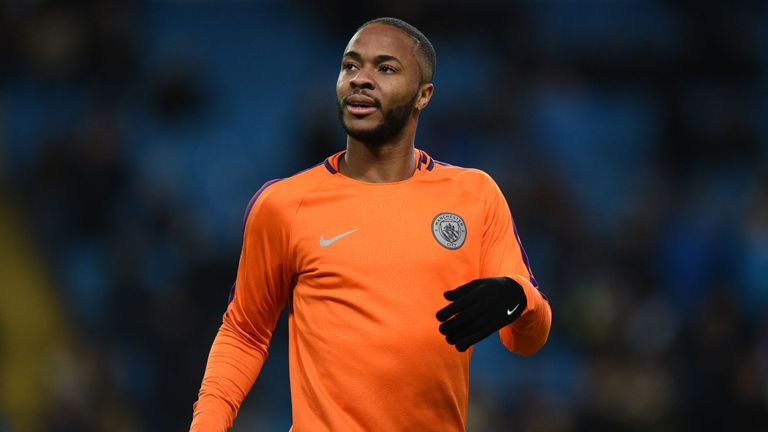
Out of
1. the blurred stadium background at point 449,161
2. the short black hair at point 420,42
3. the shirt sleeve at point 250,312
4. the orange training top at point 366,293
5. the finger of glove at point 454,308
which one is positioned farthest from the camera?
the blurred stadium background at point 449,161

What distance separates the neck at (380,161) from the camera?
396 cm

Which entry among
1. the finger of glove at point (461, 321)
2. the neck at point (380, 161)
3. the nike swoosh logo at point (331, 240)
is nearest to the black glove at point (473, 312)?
the finger of glove at point (461, 321)

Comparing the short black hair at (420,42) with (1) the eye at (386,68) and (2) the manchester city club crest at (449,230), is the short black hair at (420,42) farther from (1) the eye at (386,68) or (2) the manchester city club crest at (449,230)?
(2) the manchester city club crest at (449,230)

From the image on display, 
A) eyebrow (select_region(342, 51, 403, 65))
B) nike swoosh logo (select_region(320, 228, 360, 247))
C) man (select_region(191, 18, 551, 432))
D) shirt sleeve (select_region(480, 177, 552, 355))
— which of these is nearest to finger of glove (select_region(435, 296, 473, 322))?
man (select_region(191, 18, 551, 432))

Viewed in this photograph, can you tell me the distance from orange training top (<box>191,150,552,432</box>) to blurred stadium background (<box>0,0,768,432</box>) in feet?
14.2

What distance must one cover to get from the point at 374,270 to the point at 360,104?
0.55 m

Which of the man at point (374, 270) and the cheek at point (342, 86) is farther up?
the cheek at point (342, 86)

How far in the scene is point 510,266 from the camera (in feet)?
12.6

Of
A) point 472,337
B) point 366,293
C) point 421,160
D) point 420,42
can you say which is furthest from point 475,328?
point 420,42

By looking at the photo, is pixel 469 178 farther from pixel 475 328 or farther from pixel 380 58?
pixel 475 328

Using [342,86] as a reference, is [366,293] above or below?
below

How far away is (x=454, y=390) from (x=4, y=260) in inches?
295

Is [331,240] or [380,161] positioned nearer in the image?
[331,240]

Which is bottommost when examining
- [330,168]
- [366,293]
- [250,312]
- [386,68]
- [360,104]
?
[250,312]
